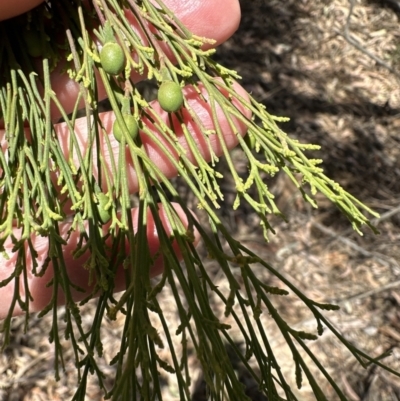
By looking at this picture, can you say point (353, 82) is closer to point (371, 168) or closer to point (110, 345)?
point (371, 168)

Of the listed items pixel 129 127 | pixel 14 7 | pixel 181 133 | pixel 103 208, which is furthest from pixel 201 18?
pixel 103 208

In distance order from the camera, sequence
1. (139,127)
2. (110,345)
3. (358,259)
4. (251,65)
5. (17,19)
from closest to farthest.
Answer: (139,127), (17,19), (110,345), (358,259), (251,65)

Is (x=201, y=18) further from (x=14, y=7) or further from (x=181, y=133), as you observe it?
(x=14, y=7)

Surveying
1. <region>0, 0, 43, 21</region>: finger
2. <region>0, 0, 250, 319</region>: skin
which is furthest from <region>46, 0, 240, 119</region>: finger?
<region>0, 0, 43, 21</region>: finger

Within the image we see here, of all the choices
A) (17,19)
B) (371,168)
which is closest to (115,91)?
(17,19)

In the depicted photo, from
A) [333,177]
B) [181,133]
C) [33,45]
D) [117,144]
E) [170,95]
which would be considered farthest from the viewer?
[333,177]

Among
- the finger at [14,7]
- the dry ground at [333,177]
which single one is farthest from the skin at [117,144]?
the dry ground at [333,177]

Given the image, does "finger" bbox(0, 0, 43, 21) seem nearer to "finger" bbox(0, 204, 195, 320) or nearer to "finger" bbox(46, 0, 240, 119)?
"finger" bbox(46, 0, 240, 119)
